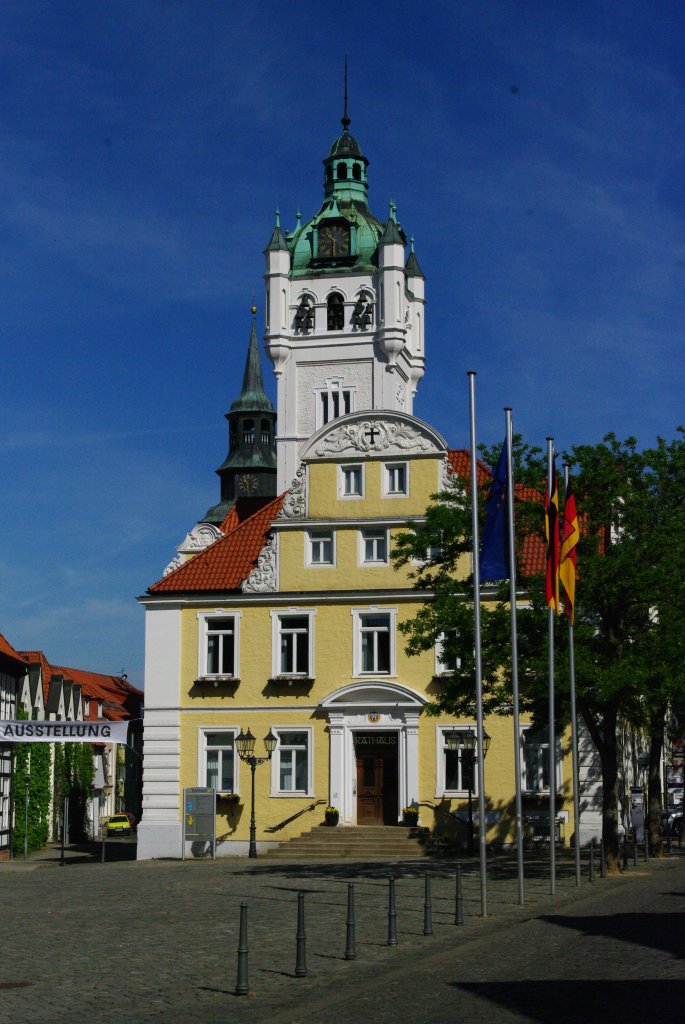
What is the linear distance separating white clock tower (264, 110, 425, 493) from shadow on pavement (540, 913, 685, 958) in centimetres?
4767

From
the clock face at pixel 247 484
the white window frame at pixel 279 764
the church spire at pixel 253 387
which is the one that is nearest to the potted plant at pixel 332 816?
the white window frame at pixel 279 764

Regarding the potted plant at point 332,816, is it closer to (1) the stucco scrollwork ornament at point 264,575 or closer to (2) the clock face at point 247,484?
(1) the stucco scrollwork ornament at point 264,575

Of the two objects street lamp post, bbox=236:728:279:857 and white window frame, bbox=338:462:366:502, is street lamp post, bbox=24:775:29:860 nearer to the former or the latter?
street lamp post, bbox=236:728:279:857

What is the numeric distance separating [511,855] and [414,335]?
42.4 meters

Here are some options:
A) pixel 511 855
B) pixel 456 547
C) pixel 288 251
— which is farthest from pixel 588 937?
pixel 288 251

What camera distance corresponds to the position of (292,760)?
148 feet

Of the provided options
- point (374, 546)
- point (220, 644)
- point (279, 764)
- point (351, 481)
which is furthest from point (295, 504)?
point (279, 764)

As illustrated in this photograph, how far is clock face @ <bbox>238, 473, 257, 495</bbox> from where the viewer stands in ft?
315

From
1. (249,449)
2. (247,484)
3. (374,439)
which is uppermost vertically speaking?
(249,449)

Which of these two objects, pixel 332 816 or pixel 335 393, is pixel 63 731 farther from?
pixel 335 393

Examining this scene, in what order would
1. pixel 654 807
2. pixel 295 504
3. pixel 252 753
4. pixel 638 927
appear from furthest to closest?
pixel 295 504 → pixel 252 753 → pixel 654 807 → pixel 638 927

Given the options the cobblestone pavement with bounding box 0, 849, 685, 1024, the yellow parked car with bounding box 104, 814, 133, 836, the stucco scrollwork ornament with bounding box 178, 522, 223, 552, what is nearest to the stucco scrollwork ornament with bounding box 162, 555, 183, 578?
the stucco scrollwork ornament with bounding box 178, 522, 223, 552

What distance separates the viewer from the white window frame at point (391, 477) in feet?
150

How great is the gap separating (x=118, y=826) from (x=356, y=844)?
3567 centimetres
